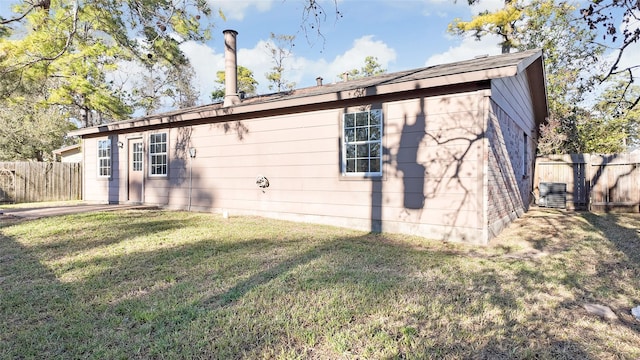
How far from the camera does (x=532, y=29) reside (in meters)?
16.0

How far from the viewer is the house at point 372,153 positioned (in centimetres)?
535

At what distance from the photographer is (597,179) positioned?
8.93 metres

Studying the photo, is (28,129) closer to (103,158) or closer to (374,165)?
(103,158)

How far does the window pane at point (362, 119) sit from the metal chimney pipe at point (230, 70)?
4.44 m

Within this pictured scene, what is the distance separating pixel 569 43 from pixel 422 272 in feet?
57.4

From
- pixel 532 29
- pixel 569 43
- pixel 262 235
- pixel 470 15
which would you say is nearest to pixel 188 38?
pixel 262 235

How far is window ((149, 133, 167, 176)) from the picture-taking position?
963cm

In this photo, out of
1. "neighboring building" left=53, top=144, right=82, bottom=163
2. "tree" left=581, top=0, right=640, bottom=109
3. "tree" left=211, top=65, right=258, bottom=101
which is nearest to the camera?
"tree" left=581, top=0, right=640, bottom=109

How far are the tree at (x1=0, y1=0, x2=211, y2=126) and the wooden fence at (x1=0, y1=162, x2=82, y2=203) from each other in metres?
3.40

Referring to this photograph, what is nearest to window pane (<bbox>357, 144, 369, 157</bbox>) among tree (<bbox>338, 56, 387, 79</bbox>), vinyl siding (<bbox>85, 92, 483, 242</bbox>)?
vinyl siding (<bbox>85, 92, 483, 242</bbox>)

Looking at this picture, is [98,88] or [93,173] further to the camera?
[98,88]

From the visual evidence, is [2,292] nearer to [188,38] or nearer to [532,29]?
[188,38]

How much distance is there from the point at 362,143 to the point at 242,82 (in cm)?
2220

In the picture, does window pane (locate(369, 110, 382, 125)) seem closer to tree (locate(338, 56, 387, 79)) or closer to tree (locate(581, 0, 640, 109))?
Result: tree (locate(581, 0, 640, 109))
